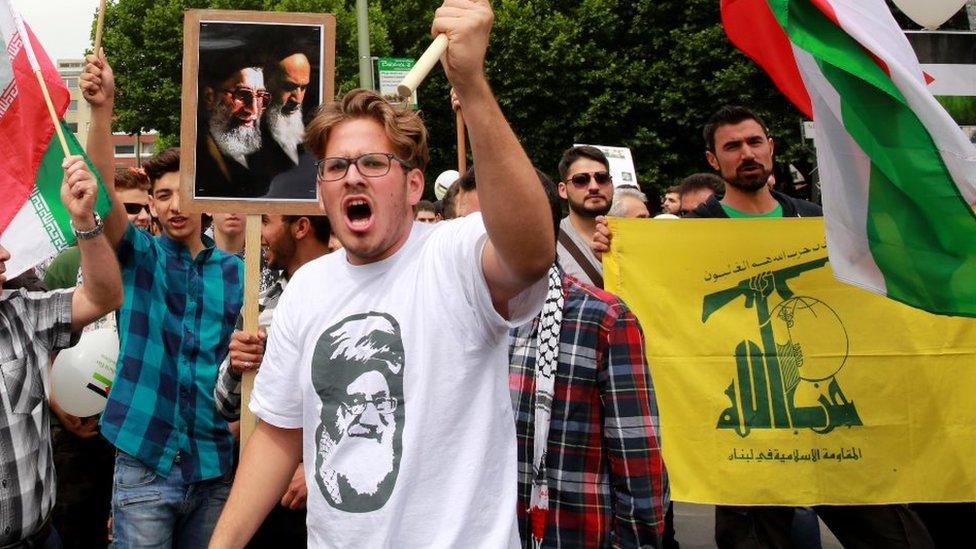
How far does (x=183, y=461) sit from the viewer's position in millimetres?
3838

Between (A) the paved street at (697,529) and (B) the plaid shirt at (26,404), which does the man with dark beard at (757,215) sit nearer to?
(A) the paved street at (697,529)

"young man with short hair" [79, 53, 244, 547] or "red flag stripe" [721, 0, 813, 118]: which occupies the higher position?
"red flag stripe" [721, 0, 813, 118]

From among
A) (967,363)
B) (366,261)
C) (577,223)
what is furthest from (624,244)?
(366,261)

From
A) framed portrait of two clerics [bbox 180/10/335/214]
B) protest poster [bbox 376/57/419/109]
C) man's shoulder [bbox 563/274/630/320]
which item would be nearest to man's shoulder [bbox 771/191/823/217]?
man's shoulder [bbox 563/274/630/320]

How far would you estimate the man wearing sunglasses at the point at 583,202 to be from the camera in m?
5.07

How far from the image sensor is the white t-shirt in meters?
2.19

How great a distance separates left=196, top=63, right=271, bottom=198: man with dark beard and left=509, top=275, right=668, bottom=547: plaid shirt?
1.39 m

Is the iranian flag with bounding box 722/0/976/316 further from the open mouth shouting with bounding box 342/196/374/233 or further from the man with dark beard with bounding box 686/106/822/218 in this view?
the open mouth shouting with bounding box 342/196/374/233

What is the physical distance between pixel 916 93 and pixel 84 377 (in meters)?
3.65

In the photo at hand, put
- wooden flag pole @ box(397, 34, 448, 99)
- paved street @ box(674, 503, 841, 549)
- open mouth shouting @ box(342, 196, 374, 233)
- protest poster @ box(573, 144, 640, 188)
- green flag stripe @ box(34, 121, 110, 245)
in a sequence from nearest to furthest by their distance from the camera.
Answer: wooden flag pole @ box(397, 34, 448, 99), open mouth shouting @ box(342, 196, 374, 233), green flag stripe @ box(34, 121, 110, 245), paved street @ box(674, 503, 841, 549), protest poster @ box(573, 144, 640, 188)

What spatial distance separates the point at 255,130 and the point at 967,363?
3299 mm

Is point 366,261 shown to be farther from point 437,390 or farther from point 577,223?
point 577,223

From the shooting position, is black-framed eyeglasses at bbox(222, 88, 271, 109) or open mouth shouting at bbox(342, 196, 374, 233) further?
black-framed eyeglasses at bbox(222, 88, 271, 109)

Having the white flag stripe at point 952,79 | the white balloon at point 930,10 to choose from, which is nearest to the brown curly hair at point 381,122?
the white balloon at point 930,10
